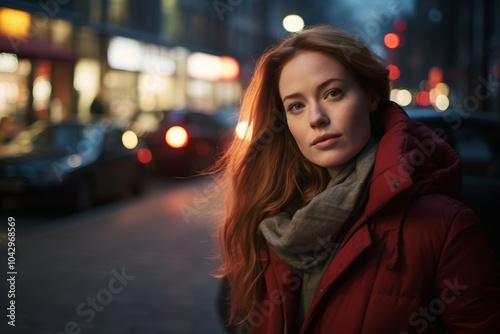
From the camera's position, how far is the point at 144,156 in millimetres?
14422

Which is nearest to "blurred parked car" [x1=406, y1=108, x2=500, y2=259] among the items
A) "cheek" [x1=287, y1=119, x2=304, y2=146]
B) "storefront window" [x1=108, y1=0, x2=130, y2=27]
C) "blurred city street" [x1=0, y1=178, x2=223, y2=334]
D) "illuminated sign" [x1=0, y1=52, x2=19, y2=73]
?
"blurred city street" [x1=0, y1=178, x2=223, y2=334]

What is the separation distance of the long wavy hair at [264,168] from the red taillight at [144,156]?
11.3 metres

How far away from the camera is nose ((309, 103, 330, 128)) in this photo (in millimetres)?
1806

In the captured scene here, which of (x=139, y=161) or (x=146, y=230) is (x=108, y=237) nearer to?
(x=146, y=230)

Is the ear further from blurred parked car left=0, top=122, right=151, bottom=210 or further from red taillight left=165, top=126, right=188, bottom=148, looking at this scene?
red taillight left=165, top=126, right=188, bottom=148

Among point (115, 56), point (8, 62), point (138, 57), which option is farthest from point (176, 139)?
point (138, 57)

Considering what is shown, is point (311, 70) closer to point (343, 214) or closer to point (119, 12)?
point (343, 214)

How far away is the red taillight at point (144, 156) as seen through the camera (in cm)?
1344

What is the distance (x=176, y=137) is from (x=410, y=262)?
1436 centimetres

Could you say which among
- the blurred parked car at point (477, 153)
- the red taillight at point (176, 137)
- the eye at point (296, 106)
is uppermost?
the eye at point (296, 106)

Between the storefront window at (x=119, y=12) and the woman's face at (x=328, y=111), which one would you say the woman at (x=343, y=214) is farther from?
the storefront window at (x=119, y=12)

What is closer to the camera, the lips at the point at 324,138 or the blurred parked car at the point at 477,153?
the lips at the point at 324,138

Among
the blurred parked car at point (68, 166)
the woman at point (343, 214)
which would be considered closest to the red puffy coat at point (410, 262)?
the woman at point (343, 214)

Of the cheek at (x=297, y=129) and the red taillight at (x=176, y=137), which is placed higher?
the cheek at (x=297, y=129)
